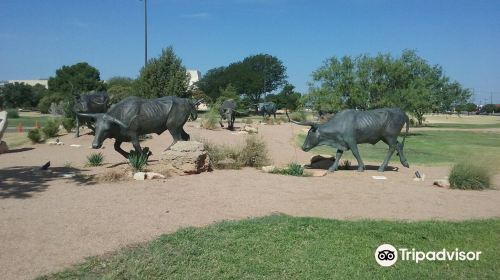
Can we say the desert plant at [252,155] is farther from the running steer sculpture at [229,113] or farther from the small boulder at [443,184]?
the running steer sculpture at [229,113]

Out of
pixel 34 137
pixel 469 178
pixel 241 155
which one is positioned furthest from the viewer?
pixel 34 137

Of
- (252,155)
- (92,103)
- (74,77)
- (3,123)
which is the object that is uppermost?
(74,77)

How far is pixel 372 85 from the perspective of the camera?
30938mm

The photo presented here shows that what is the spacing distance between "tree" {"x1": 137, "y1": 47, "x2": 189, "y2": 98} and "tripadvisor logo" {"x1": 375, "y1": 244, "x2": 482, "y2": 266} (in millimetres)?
27287

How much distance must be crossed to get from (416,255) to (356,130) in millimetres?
7089

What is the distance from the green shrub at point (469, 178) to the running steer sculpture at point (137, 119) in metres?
7.08

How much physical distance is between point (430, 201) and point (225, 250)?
4982 mm

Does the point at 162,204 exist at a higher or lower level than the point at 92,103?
lower

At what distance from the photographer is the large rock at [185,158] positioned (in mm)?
10664

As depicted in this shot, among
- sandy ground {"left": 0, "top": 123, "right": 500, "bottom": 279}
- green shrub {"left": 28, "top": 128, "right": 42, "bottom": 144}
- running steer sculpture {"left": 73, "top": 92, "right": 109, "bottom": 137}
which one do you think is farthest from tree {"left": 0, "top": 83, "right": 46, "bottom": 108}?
sandy ground {"left": 0, "top": 123, "right": 500, "bottom": 279}

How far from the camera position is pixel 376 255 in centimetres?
535

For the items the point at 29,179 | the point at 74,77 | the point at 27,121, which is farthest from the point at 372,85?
the point at 74,77

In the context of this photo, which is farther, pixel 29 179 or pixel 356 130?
pixel 356 130

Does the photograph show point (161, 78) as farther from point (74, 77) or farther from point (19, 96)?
point (19, 96)
